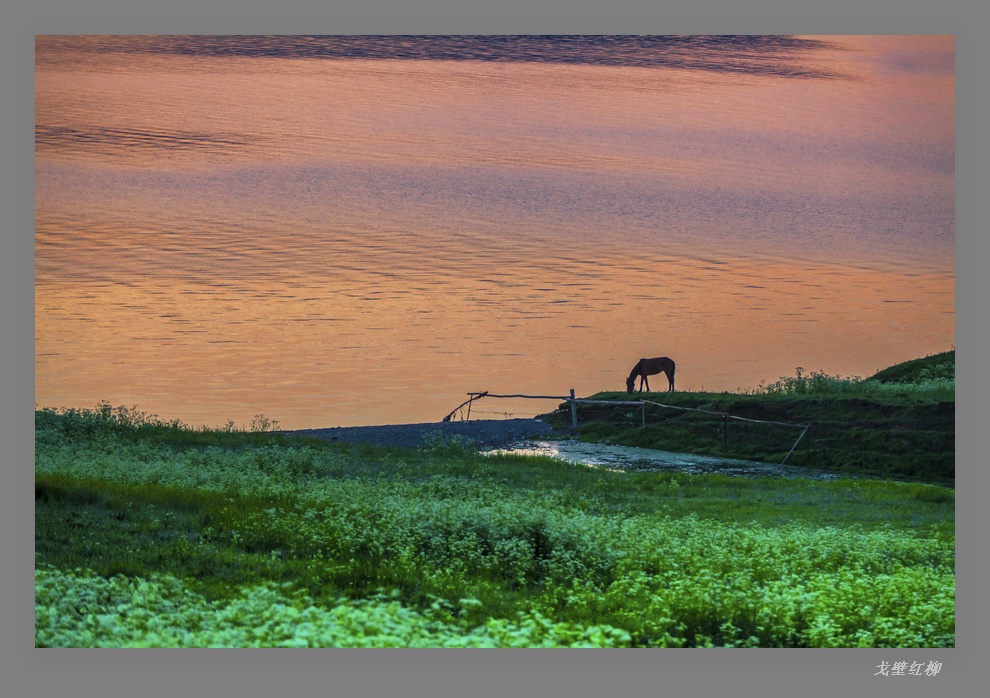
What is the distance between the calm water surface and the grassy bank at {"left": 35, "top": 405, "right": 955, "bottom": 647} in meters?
0.79

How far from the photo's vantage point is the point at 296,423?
1158 cm

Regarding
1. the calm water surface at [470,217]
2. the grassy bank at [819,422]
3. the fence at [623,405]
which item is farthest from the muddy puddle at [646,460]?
the calm water surface at [470,217]

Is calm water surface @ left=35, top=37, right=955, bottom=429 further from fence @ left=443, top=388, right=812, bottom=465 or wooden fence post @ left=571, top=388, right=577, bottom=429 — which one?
wooden fence post @ left=571, top=388, right=577, bottom=429

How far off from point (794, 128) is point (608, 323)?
109 inches

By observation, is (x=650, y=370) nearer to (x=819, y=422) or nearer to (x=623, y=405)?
(x=623, y=405)

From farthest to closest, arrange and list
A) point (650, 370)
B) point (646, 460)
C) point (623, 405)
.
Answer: point (623, 405) < point (646, 460) < point (650, 370)

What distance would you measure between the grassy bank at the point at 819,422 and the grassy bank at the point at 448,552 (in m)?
0.41

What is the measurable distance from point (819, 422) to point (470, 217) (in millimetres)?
4397

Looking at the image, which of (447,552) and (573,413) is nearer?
(447,552)

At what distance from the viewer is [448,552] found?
9656 millimetres

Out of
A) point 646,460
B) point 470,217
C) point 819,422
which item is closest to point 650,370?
point 646,460

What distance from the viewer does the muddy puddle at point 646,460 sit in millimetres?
12102

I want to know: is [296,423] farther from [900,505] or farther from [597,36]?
[900,505]

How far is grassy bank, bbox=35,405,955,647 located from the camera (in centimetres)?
870
